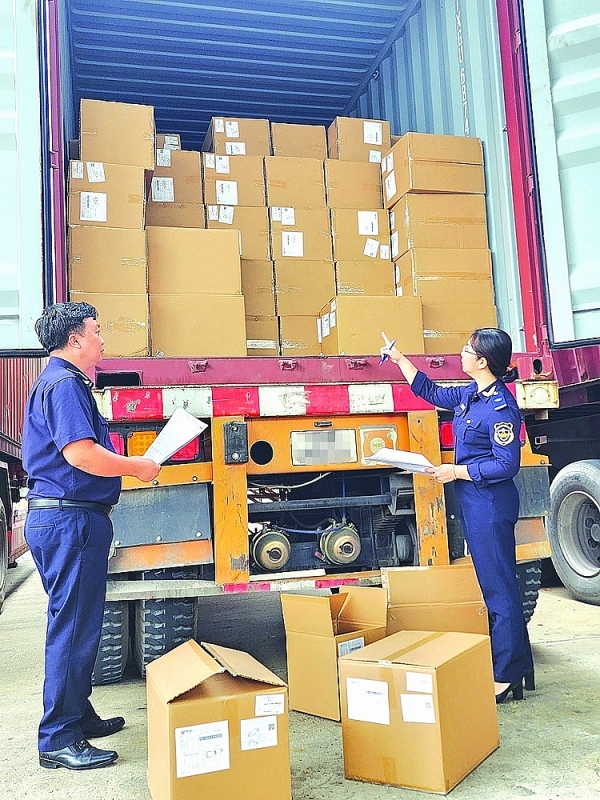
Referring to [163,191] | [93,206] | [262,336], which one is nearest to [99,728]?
[262,336]

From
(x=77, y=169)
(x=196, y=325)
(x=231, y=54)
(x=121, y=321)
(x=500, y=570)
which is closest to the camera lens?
(x=500, y=570)

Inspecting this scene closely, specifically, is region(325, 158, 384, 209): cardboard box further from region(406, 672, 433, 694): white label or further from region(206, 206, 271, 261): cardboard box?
region(406, 672, 433, 694): white label

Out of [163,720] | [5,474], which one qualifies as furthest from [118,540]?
[5,474]

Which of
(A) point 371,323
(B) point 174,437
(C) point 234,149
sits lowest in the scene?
(B) point 174,437

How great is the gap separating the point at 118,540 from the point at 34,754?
744 millimetres

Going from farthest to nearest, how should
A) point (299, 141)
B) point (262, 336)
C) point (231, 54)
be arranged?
point (231, 54) → point (299, 141) → point (262, 336)

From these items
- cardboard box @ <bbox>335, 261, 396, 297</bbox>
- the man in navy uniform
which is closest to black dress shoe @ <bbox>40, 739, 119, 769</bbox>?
the man in navy uniform

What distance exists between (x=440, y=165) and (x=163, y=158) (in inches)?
59.1

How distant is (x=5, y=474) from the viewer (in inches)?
250

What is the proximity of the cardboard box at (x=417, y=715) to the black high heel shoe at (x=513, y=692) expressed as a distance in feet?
1.30

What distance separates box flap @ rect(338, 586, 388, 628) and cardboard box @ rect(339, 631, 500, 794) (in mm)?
408

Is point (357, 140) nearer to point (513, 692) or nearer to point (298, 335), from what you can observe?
point (298, 335)

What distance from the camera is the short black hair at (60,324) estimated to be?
241cm

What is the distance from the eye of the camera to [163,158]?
4.12 meters
